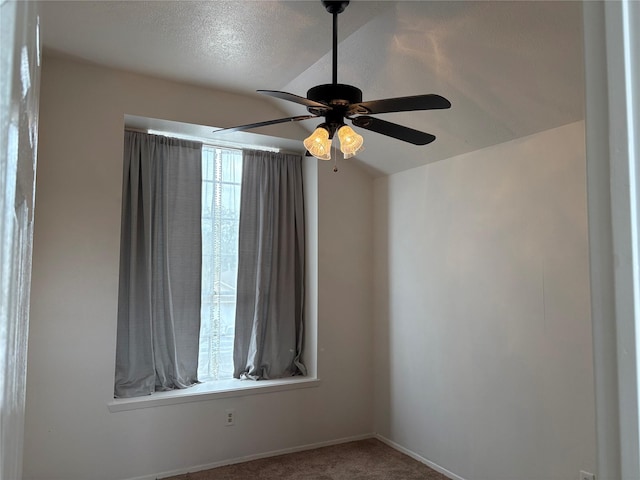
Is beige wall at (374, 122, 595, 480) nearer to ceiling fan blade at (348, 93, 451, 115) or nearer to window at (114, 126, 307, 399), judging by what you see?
window at (114, 126, 307, 399)

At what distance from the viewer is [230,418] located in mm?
3439

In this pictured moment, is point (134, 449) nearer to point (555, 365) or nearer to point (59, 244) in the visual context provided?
point (59, 244)

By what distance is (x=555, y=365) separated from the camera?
253cm

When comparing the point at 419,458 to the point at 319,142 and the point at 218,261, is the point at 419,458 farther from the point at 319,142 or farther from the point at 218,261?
the point at 319,142

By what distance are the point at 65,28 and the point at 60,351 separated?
1975 millimetres

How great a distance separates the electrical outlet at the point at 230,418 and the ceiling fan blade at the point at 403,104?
8.44 feet

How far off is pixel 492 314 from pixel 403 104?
1767mm

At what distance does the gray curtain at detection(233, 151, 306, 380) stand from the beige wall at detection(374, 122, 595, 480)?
32.2 inches

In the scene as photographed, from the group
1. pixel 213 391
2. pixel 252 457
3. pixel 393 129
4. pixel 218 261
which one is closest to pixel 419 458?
pixel 252 457

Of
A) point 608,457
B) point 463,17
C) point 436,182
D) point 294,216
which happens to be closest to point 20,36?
point 608,457

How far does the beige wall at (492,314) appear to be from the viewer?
2.46 meters

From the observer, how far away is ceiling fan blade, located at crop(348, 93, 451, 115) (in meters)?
1.68

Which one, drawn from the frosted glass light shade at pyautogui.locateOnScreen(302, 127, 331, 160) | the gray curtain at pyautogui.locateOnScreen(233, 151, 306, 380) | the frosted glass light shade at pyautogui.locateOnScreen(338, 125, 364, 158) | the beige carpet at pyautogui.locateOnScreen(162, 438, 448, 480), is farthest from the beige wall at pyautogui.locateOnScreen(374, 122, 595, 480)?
the frosted glass light shade at pyautogui.locateOnScreen(302, 127, 331, 160)

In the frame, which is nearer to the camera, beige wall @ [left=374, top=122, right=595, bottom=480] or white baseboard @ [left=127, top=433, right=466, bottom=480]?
beige wall @ [left=374, top=122, right=595, bottom=480]
